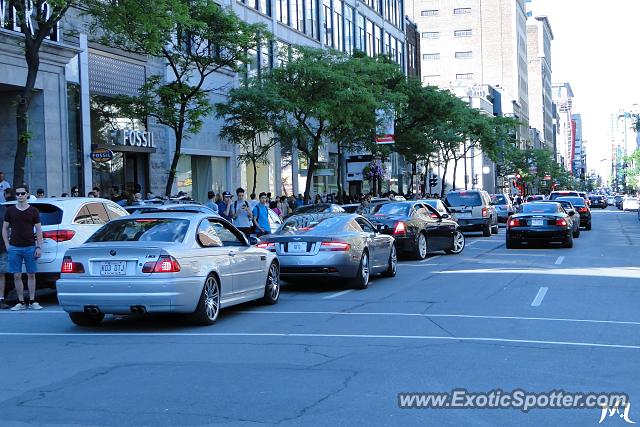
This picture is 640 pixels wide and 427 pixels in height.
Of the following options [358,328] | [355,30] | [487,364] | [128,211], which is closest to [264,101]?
[128,211]

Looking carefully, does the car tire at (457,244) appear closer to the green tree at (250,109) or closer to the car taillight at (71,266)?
the green tree at (250,109)

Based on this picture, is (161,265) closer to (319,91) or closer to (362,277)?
(362,277)

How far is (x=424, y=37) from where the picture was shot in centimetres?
13400

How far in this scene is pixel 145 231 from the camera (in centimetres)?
1094

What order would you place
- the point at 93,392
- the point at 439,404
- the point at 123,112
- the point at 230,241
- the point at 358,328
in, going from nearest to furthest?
the point at 439,404 < the point at 93,392 < the point at 358,328 < the point at 230,241 < the point at 123,112

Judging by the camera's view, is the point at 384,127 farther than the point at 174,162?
Yes

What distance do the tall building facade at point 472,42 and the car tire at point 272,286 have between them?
394 feet

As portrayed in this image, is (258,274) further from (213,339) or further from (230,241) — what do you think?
(213,339)

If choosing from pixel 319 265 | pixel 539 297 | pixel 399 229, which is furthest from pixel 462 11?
pixel 539 297

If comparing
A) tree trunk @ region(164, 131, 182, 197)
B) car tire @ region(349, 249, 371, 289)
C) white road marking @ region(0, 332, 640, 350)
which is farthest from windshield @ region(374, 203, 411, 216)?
white road marking @ region(0, 332, 640, 350)

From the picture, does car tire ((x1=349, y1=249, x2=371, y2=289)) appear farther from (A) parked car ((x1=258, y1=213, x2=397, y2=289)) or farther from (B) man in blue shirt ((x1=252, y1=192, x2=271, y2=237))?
(B) man in blue shirt ((x1=252, y1=192, x2=271, y2=237))

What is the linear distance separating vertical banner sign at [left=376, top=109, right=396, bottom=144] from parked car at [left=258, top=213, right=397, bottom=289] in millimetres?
18101

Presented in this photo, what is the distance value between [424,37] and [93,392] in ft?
432

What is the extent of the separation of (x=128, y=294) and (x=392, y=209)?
11958 mm
